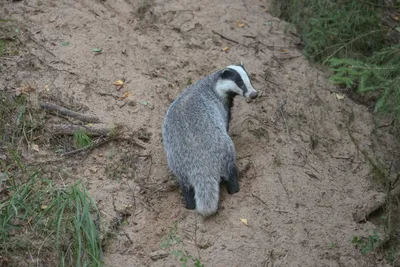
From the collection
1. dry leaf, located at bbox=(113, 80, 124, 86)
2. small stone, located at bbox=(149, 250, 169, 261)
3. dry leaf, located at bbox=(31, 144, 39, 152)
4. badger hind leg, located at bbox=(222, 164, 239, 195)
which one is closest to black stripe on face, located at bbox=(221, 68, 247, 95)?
badger hind leg, located at bbox=(222, 164, 239, 195)

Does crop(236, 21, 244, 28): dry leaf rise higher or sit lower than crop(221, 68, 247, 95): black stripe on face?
lower

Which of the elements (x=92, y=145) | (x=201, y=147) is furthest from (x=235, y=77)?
(x=92, y=145)

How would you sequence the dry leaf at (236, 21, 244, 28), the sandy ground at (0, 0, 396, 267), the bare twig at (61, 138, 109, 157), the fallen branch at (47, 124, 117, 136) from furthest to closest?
the dry leaf at (236, 21, 244, 28)
the fallen branch at (47, 124, 117, 136)
the bare twig at (61, 138, 109, 157)
the sandy ground at (0, 0, 396, 267)

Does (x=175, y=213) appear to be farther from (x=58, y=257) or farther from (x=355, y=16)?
(x=355, y=16)

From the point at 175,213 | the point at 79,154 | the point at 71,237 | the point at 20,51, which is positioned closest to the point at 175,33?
the point at 20,51

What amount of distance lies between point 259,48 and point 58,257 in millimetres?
3959

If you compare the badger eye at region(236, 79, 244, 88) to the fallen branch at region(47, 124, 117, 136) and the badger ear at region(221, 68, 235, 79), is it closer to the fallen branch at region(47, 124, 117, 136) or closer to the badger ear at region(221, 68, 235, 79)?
the badger ear at region(221, 68, 235, 79)

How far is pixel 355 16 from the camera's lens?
6.72m

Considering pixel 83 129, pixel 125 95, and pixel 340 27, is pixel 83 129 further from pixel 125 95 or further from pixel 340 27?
pixel 340 27

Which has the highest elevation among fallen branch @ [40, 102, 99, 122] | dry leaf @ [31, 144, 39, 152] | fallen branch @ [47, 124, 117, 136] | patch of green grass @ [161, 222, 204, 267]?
fallen branch @ [40, 102, 99, 122]

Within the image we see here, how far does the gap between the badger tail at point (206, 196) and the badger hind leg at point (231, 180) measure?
0.21m

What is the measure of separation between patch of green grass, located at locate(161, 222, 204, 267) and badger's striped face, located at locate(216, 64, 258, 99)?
1.55 m

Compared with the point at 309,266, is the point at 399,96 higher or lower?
higher

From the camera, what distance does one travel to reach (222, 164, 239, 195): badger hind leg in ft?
16.1
